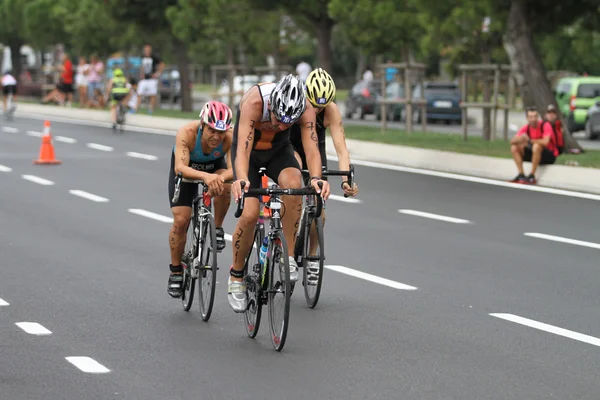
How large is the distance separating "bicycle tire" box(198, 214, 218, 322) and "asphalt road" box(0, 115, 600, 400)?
143mm

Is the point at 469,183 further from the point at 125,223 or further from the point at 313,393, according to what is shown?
the point at 313,393

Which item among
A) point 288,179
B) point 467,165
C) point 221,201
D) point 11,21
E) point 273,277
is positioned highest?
point 11,21

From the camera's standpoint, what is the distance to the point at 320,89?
10695mm

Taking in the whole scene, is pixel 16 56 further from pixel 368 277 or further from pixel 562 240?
pixel 368 277

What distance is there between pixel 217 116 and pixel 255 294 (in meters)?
1.32

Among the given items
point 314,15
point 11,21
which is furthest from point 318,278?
point 11,21

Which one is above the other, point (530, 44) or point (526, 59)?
point (530, 44)

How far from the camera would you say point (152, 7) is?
148 feet

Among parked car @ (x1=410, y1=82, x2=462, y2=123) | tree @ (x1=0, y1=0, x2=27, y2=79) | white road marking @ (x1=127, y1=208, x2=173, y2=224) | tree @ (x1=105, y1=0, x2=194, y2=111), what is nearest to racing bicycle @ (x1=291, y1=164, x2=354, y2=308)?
white road marking @ (x1=127, y1=208, x2=173, y2=224)

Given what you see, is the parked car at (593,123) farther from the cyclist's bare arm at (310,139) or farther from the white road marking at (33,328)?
the white road marking at (33,328)

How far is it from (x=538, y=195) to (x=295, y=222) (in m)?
10.4

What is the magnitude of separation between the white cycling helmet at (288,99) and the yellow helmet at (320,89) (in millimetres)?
1495

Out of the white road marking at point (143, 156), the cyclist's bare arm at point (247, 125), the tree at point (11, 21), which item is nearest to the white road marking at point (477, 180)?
the white road marking at point (143, 156)

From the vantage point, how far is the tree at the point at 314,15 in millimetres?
36156
